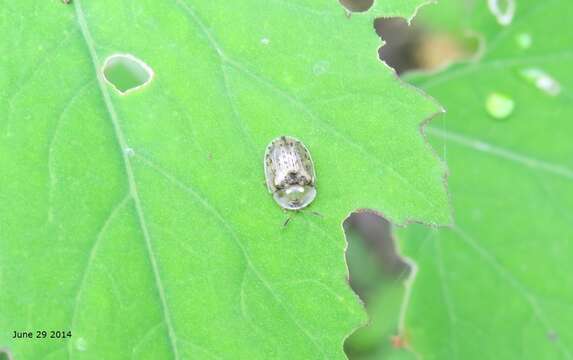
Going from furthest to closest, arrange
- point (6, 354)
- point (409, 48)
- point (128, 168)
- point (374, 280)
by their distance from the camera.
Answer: point (409, 48) < point (374, 280) < point (6, 354) < point (128, 168)

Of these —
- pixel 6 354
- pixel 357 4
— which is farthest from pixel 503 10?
pixel 6 354

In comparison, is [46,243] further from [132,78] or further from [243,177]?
[132,78]

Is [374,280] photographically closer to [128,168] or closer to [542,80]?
[542,80]

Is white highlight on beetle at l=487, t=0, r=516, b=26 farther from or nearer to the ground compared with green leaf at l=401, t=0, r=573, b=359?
farther from the ground

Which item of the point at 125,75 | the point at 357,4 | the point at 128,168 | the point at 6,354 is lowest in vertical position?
the point at 6,354

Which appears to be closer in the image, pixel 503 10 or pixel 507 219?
pixel 507 219

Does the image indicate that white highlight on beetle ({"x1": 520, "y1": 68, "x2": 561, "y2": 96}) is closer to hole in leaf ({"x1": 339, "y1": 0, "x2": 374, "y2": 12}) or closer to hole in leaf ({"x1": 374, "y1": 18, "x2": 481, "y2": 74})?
hole in leaf ({"x1": 374, "y1": 18, "x2": 481, "y2": 74})

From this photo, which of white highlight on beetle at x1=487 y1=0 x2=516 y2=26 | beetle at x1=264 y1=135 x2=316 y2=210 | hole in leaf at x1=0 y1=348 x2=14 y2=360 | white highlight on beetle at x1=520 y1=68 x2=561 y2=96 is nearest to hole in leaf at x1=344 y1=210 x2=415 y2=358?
white highlight on beetle at x1=520 y1=68 x2=561 y2=96

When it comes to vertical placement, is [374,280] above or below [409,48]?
below
